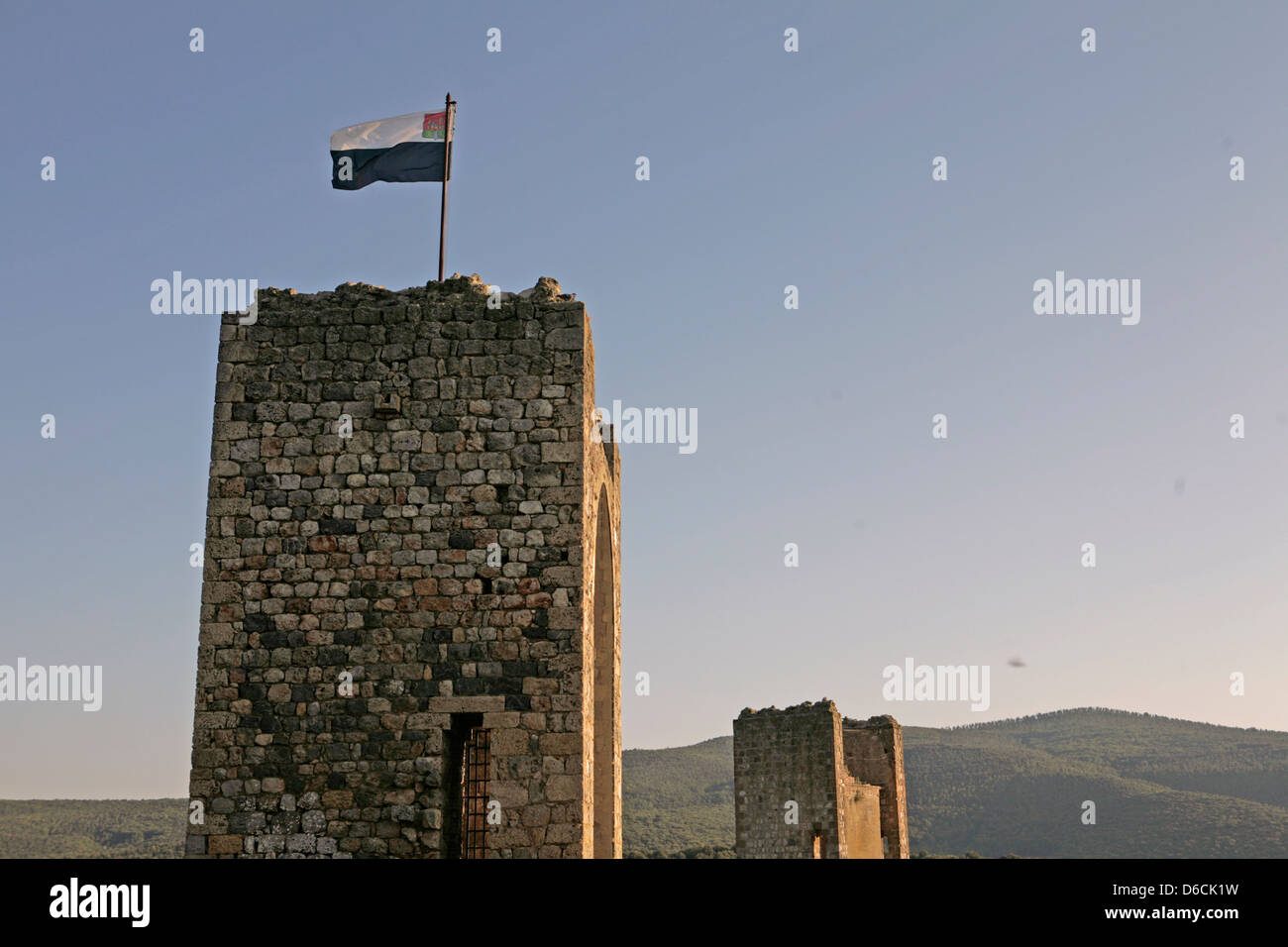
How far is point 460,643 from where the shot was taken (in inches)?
421

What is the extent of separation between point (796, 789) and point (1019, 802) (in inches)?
2512

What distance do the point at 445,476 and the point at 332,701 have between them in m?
2.33

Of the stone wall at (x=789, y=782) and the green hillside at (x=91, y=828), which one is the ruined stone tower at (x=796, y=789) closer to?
the stone wall at (x=789, y=782)

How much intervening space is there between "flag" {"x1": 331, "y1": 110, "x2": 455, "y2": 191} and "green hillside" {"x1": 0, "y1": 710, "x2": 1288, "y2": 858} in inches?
1206

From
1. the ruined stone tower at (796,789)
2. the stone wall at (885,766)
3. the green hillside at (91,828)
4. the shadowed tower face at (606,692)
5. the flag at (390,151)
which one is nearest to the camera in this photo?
the flag at (390,151)

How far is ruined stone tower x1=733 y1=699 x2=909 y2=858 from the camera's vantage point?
76.4ft

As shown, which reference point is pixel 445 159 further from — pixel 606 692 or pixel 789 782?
pixel 789 782

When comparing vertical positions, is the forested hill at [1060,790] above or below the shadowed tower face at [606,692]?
below

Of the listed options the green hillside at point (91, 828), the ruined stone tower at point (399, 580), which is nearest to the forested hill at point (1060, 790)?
the green hillside at point (91, 828)

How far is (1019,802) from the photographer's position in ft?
265

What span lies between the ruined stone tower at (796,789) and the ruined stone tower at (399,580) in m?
13.3

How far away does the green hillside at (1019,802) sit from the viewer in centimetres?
6681
